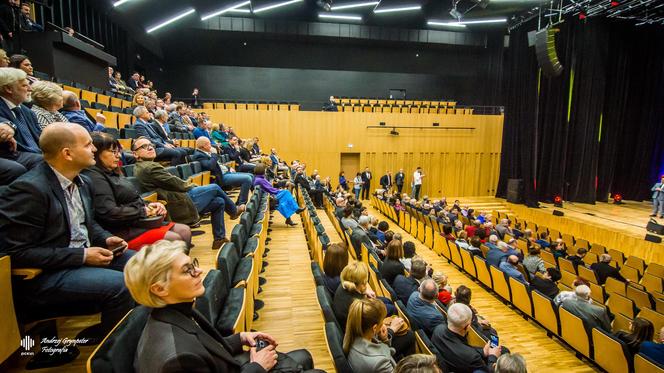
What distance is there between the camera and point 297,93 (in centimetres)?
1402

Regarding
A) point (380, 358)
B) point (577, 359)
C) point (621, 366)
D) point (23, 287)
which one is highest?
point (23, 287)

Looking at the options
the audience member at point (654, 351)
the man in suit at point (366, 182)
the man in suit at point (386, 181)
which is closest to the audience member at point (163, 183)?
the audience member at point (654, 351)

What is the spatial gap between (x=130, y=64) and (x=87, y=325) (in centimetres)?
1062

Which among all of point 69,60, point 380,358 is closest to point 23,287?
point 380,358

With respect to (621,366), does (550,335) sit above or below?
below

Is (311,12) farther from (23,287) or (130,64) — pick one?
(23,287)

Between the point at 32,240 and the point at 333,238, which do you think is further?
the point at 333,238

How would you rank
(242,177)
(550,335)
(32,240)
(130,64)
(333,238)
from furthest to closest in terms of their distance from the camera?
(130,64)
(333,238)
(242,177)
(550,335)
(32,240)

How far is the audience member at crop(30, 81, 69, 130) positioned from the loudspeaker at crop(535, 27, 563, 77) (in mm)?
9340

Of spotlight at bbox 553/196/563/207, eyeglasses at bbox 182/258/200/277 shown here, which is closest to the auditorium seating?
eyeglasses at bbox 182/258/200/277

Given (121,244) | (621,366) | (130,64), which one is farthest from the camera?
(130,64)

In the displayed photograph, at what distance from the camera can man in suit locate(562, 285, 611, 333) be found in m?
3.14

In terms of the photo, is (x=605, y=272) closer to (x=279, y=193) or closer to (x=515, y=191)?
(x=279, y=193)

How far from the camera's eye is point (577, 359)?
3.29 m
